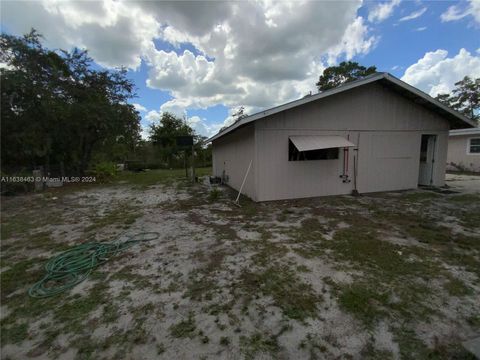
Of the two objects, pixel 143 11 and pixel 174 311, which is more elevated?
pixel 143 11

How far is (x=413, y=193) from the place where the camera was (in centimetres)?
715

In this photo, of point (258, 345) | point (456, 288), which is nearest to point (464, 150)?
point (456, 288)

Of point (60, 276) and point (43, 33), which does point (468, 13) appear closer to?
point (60, 276)

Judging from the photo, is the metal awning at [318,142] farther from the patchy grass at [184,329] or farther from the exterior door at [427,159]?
the patchy grass at [184,329]

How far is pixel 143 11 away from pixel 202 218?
6.16m

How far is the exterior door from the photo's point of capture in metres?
7.95

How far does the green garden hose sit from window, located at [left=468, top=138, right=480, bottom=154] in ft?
58.2

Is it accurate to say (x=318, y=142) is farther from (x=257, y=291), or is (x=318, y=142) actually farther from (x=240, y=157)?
(x=257, y=291)

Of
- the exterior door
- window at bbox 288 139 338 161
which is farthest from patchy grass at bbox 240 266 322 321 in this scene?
the exterior door

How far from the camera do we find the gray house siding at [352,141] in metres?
6.30

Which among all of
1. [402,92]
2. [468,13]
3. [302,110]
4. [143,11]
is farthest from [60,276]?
[468,13]

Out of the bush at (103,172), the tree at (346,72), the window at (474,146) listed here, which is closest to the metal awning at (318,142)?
the bush at (103,172)

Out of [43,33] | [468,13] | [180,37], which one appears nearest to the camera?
[468,13]

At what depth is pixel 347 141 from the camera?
6371 millimetres
